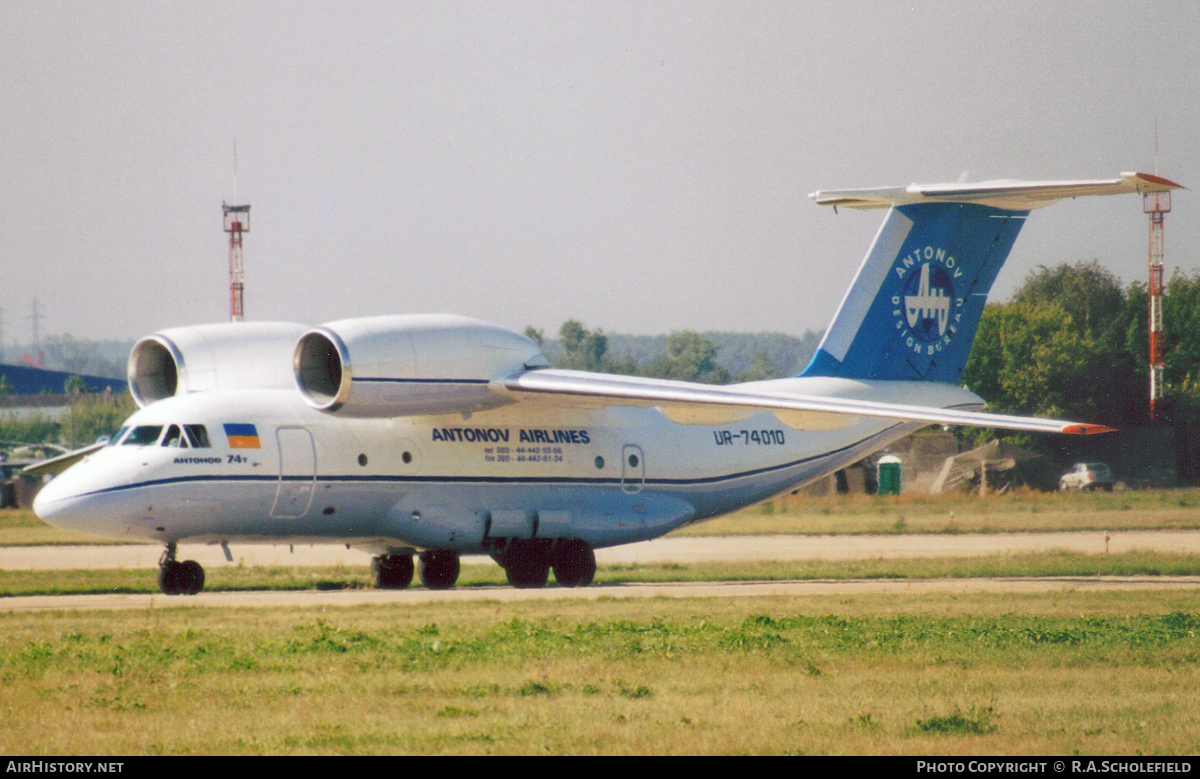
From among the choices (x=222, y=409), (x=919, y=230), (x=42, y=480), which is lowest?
(x=42, y=480)

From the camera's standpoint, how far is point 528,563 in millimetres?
21938

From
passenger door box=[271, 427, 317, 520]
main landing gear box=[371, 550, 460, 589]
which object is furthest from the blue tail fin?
passenger door box=[271, 427, 317, 520]

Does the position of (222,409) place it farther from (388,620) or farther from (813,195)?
(813,195)

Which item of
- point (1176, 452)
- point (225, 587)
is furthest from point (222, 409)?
point (1176, 452)

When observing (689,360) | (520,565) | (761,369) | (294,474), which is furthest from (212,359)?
(761,369)

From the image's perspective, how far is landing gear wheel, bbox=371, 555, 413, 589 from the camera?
72.8 ft

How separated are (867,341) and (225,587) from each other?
35.8 feet

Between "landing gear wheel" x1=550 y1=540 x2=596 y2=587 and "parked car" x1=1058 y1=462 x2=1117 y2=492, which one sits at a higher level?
"landing gear wheel" x1=550 y1=540 x2=596 y2=587

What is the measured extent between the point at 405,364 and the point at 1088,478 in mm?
36486

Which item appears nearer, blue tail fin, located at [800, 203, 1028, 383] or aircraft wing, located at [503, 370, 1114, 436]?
aircraft wing, located at [503, 370, 1114, 436]

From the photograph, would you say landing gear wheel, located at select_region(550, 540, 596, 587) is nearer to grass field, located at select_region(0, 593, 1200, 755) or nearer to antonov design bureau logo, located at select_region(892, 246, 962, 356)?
grass field, located at select_region(0, 593, 1200, 755)

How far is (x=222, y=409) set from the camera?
64.1ft

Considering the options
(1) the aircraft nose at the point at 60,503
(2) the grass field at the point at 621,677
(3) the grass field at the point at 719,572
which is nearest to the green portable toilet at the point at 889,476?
(3) the grass field at the point at 719,572

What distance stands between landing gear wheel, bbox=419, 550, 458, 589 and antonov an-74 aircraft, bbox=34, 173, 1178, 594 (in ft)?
0.11
